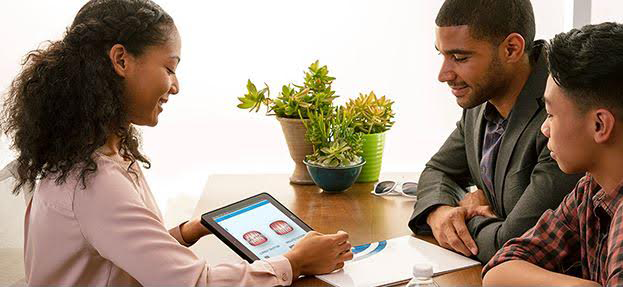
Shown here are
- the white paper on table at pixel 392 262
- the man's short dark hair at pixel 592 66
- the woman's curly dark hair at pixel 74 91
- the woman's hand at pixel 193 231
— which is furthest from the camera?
the woman's hand at pixel 193 231

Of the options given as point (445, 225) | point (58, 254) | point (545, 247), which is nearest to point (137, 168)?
point (58, 254)

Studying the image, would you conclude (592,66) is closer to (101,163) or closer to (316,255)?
(316,255)

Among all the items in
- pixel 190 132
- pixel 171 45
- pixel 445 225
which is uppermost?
pixel 171 45

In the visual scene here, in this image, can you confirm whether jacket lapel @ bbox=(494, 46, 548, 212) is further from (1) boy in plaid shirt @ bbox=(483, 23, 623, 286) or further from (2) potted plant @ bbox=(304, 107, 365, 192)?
(2) potted plant @ bbox=(304, 107, 365, 192)

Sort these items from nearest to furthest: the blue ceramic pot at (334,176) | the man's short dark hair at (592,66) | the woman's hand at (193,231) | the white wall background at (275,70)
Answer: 1. the man's short dark hair at (592,66)
2. the woman's hand at (193,231)
3. the blue ceramic pot at (334,176)
4. the white wall background at (275,70)

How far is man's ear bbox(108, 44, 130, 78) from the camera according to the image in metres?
1.69

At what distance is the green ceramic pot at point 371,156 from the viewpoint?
2.56 metres

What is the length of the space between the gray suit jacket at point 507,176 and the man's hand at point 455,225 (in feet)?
0.07

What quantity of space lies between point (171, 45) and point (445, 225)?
727 mm

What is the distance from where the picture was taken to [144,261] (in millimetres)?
1580

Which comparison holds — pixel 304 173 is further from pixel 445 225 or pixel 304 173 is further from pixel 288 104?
pixel 445 225

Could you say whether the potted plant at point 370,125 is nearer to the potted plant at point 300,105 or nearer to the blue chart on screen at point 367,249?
the potted plant at point 300,105

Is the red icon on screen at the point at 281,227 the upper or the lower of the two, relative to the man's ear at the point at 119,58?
lower

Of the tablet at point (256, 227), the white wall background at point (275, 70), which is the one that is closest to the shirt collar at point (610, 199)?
the tablet at point (256, 227)
